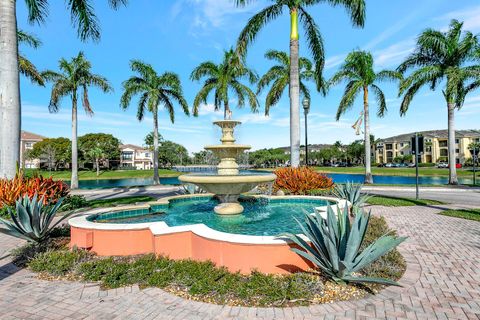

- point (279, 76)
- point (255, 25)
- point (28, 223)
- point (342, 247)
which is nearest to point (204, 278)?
point (342, 247)

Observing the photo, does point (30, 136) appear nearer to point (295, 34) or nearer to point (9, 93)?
point (9, 93)

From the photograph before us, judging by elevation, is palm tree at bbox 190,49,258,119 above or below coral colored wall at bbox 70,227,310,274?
above

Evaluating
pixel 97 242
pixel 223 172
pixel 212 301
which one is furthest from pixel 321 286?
pixel 223 172

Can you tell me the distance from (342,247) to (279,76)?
67.2 ft

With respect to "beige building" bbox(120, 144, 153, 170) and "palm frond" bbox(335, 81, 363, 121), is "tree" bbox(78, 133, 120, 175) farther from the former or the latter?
"palm frond" bbox(335, 81, 363, 121)

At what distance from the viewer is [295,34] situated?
571 inches

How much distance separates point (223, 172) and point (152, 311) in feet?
20.8

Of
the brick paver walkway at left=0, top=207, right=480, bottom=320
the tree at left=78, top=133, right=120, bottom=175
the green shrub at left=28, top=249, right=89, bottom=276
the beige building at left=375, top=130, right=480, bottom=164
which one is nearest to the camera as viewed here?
the brick paver walkway at left=0, top=207, right=480, bottom=320

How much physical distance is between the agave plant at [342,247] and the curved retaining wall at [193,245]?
0.39m

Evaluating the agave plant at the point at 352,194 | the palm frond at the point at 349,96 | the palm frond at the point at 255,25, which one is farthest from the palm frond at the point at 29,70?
the palm frond at the point at 349,96

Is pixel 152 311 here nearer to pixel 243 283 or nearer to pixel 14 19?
pixel 243 283

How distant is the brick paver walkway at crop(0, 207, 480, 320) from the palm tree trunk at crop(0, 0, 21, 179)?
6.13m

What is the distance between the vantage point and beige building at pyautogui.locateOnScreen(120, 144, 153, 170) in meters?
87.7

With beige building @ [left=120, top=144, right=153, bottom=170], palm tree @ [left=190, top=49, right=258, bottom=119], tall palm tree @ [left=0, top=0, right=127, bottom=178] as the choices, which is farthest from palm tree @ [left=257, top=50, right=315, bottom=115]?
beige building @ [left=120, top=144, right=153, bottom=170]
